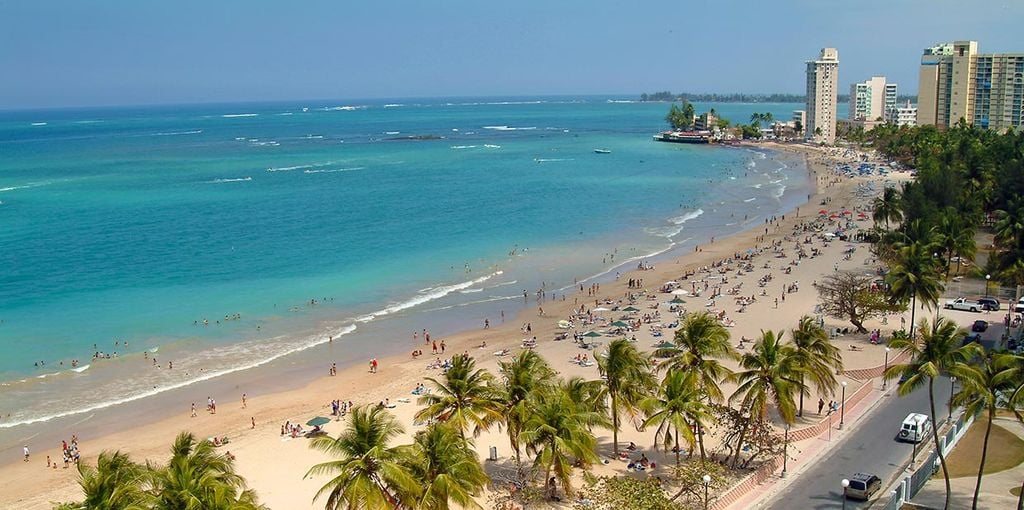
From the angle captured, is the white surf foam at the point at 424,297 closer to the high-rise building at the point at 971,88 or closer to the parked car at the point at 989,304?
the parked car at the point at 989,304

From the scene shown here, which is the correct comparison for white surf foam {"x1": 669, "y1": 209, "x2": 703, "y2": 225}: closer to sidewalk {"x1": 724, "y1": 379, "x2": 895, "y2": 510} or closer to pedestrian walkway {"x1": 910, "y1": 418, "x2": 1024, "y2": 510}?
sidewalk {"x1": 724, "y1": 379, "x2": 895, "y2": 510}

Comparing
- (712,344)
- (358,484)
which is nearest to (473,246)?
(712,344)

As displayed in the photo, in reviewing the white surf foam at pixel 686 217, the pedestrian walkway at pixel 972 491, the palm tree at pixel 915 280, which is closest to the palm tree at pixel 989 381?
the pedestrian walkway at pixel 972 491

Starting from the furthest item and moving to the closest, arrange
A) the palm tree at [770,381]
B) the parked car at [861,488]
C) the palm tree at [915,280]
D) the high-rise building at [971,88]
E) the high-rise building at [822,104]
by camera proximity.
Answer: the high-rise building at [822,104] → the high-rise building at [971,88] → the palm tree at [915,280] → the palm tree at [770,381] → the parked car at [861,488]

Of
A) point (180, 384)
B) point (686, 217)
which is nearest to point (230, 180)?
point (686, 217)

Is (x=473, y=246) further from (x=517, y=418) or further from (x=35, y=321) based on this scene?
(x=517, y=418)
